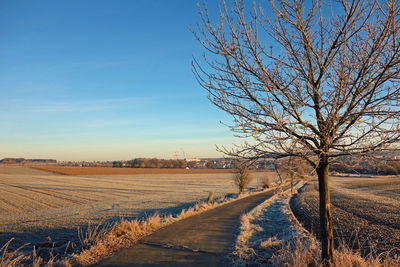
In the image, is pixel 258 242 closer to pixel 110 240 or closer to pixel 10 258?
pixel 110 240

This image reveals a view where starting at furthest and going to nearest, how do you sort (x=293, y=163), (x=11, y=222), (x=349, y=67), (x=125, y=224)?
(x=11, y=222) < (x=125, y=224) < (x=293, y=163) < (x=349, y=67)

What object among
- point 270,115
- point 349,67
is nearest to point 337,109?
point 349,67

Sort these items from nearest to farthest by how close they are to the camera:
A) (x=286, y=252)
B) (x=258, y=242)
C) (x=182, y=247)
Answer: (x=286, y=252), (x=182, y=247), (x=258, y=242)

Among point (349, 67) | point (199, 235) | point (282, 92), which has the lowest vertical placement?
point (199, 235)

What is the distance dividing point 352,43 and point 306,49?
2.73 feet

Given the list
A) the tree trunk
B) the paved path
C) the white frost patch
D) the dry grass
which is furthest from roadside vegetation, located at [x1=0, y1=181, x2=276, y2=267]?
the tree trunk

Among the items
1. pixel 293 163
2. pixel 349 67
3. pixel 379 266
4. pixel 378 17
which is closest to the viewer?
pixel 378 17

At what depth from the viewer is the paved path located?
6.75 m

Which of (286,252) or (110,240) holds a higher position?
(286,252)

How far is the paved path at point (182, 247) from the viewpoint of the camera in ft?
22.1

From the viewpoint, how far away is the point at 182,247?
812 centimetres

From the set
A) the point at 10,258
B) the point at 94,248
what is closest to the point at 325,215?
the point at 94,248

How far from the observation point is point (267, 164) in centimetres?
559

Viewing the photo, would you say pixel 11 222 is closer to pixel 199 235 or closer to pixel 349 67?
pixel 199 235
